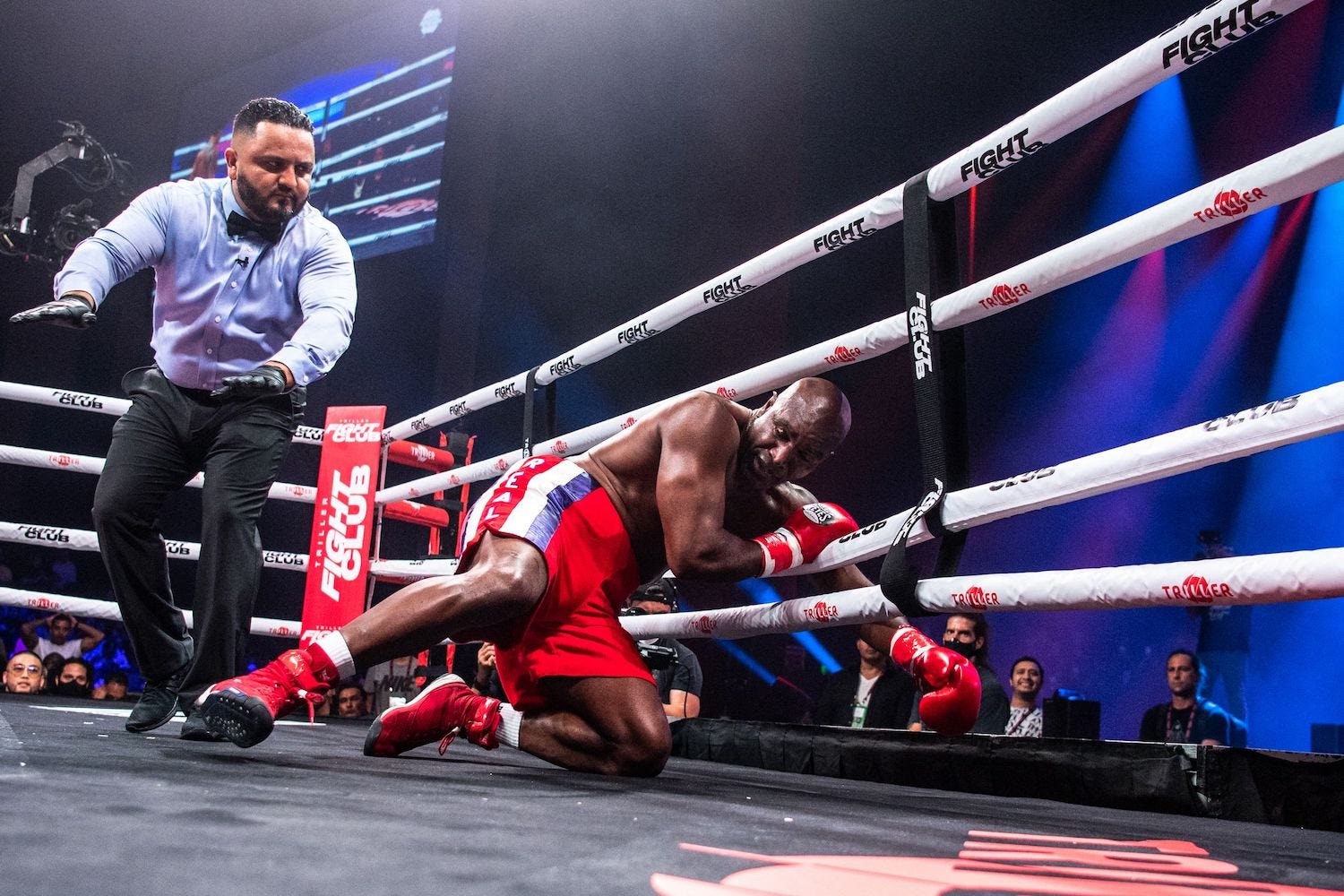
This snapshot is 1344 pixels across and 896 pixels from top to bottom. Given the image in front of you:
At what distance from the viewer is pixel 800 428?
1.83 m

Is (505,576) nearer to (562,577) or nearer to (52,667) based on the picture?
(562,577)

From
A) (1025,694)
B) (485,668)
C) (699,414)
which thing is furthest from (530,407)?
(1025,694)

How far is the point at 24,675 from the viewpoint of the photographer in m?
4.06

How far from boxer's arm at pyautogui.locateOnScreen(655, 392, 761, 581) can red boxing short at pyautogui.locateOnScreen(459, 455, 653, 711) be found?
0.13 m

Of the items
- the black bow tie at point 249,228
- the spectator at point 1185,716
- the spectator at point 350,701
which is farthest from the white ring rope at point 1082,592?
the spectator at point 350,701

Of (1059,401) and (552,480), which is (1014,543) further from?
(552,480)

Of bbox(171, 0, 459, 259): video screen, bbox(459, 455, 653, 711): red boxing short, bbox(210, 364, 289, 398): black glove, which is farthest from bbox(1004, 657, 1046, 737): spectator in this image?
bbox(171, 0, 459, 259): video screen

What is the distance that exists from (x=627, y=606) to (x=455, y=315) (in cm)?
453

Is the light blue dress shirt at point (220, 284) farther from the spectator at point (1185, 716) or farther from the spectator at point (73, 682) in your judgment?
the spectator at point (1185, 716)

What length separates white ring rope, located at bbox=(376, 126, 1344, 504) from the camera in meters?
1.22

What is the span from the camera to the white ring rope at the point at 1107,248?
4.01ft

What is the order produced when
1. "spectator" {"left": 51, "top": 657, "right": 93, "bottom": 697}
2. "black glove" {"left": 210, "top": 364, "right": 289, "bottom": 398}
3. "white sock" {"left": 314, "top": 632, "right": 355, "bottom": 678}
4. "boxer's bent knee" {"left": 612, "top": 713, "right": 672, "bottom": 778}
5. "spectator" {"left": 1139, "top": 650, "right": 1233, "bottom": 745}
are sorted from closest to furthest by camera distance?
1. "white sock" {"left": 314, "top": 632, "right": 355, "bottom": 678}
2. "boxer's bent knee" {"left": 612, "top": 713, "right": 672, "bottom": 778}
3. "black glove" {"left": 210, "top": 364, "right": 289, "bottom": 398}
4. "spectator" {"left": 1139, "top": 650, "right": 1233, "bottom": 745}
5. "spectator" {"left": 51, "top": 657, "right": 93, "bottom": 697}

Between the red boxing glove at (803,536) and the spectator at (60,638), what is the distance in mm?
3985

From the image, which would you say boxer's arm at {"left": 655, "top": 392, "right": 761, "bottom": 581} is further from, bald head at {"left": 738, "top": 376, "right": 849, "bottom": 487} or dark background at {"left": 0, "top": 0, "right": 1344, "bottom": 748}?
dark background at {"left": 0, "top": 0, "right": 1344, "bottom": 748}
